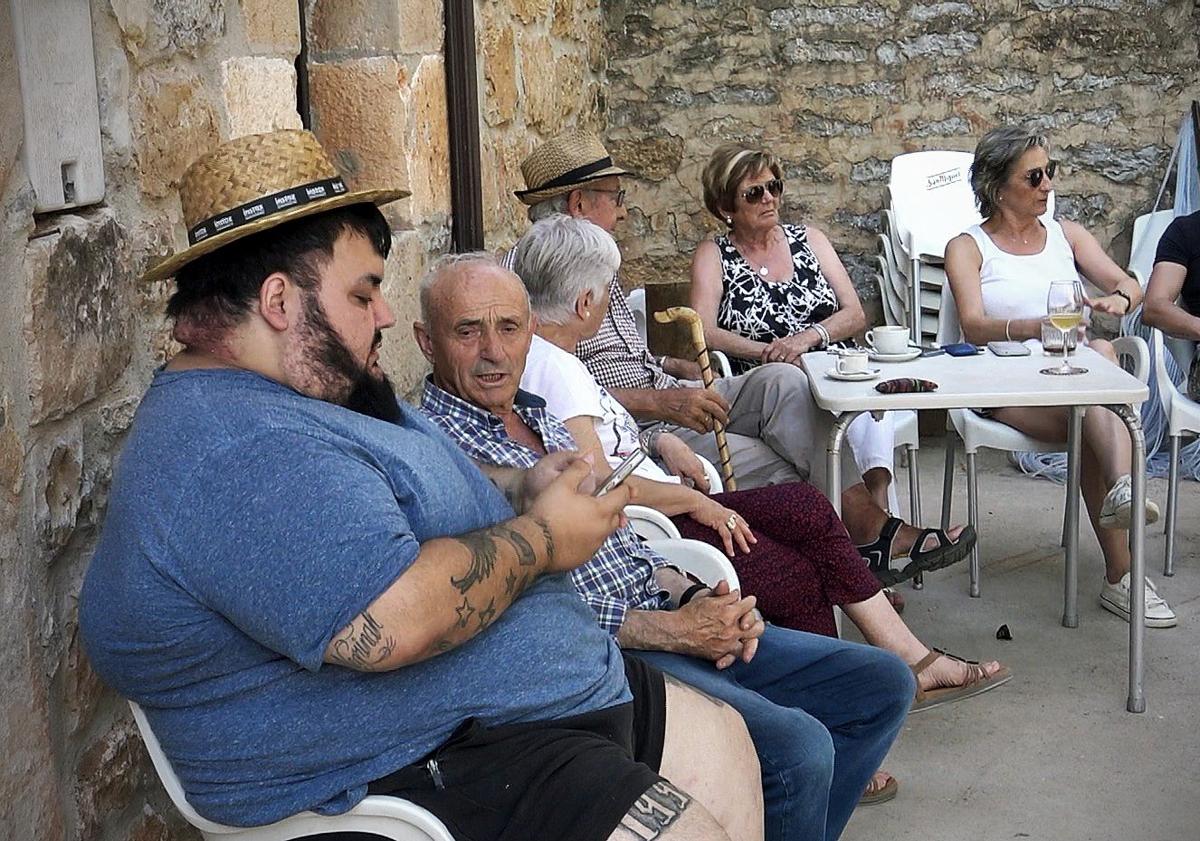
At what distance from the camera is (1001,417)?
4008 millimetres

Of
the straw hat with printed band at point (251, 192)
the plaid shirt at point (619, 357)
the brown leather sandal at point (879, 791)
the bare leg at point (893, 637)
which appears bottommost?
the brown leather sandal at point (879, 791)

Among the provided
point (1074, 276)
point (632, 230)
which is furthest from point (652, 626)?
point (632, 230)

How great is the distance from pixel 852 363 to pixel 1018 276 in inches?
46.1

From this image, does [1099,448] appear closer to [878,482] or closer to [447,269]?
[878,482]

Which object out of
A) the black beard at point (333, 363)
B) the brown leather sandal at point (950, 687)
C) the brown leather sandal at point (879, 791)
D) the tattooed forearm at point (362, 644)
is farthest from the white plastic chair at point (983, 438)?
the tattooed forearm at point (362, 644)

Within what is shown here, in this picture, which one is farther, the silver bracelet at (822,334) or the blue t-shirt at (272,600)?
the silver bracelet at (822,334)

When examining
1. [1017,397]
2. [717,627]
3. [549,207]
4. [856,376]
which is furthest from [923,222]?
[717,627]

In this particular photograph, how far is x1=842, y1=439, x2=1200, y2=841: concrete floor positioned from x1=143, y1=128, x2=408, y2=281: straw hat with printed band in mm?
1727

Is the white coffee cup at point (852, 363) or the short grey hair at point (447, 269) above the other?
the short grey hair at point (447, 269)

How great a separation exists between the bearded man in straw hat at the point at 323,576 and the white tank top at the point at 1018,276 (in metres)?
2.86

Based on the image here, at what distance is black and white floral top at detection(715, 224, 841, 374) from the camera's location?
446 centimetres

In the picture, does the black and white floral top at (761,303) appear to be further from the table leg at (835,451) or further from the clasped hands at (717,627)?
the clasped hands at (717,627)

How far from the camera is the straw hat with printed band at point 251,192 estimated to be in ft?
5.35

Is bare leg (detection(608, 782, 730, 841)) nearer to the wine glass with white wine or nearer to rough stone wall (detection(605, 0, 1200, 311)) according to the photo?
the wine glass with white wine
